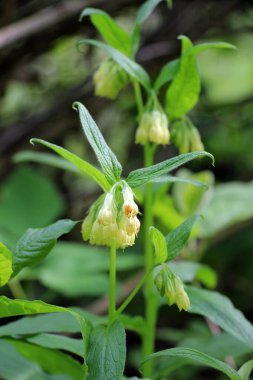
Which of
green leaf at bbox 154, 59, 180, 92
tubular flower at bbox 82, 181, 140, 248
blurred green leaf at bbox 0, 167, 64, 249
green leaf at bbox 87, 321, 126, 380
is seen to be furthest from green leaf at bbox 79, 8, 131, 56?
blurred green leaf at bbox 0, 167, 64, 249

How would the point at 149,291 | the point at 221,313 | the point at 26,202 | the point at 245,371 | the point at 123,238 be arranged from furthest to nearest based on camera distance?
the point at 26,202, the point at 149,291, the point at 221,313, the point at 245,371, the point at 123,238

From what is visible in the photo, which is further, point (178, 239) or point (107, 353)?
point (178, 239)

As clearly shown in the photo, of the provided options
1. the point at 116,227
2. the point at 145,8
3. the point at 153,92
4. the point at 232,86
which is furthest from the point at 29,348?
the point at 232,86

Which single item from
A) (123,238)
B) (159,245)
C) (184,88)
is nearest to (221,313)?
(159,245)

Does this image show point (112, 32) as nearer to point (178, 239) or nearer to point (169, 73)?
point (169, 73)

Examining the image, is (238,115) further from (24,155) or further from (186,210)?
(24,155)

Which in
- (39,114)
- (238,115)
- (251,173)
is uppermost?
(39,114)

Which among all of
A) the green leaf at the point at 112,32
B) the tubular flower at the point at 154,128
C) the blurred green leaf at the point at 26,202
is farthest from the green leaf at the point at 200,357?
the blurred green leaf at the point at 26,202
